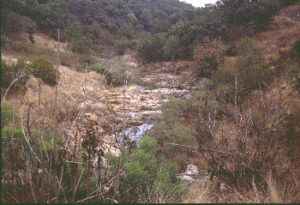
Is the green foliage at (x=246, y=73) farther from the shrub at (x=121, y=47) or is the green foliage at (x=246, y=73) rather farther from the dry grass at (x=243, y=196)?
the shrub at (x=121, y=47)

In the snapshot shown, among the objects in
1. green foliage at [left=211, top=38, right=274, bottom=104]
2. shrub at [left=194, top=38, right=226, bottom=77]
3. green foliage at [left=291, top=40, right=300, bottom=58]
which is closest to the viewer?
green foliage at [left=211, top=38, right=274, bottom=104]

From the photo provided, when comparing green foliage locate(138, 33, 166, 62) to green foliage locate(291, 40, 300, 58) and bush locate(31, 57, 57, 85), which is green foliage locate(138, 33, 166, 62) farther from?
bush locate(31, 57, 57, 85)

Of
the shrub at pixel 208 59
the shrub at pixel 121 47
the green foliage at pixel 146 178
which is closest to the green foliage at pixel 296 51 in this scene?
the shrub at pixel 208 59

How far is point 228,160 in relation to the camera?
249 cm

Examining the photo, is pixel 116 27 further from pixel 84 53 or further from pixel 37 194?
pixel 37 194

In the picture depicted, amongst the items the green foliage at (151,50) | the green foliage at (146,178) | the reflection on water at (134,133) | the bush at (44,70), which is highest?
the green foliage at (151,50)

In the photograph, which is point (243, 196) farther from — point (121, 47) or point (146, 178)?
point (121, 47)

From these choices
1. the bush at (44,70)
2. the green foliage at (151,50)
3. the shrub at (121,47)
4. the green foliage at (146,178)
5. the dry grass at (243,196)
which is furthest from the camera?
the shrub at (121,47)

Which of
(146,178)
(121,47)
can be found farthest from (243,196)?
(121,47)

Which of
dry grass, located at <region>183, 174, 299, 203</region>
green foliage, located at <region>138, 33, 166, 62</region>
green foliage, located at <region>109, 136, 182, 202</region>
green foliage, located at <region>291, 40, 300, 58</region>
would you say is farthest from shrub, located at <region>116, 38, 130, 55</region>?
dry grass, located at <region>183, 174, 299, 203</region>

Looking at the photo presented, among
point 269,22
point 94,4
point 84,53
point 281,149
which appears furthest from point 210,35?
point 94,4

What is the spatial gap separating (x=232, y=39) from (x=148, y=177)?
43.0 ft

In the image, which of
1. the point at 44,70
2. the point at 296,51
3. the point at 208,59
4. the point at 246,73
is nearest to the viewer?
the point at 44,70

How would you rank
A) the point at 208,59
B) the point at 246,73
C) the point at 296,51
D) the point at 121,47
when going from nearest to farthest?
1. the point at 246,73
2. the point at 296,51
3. the point at 208,59
4. the point at 121,47
